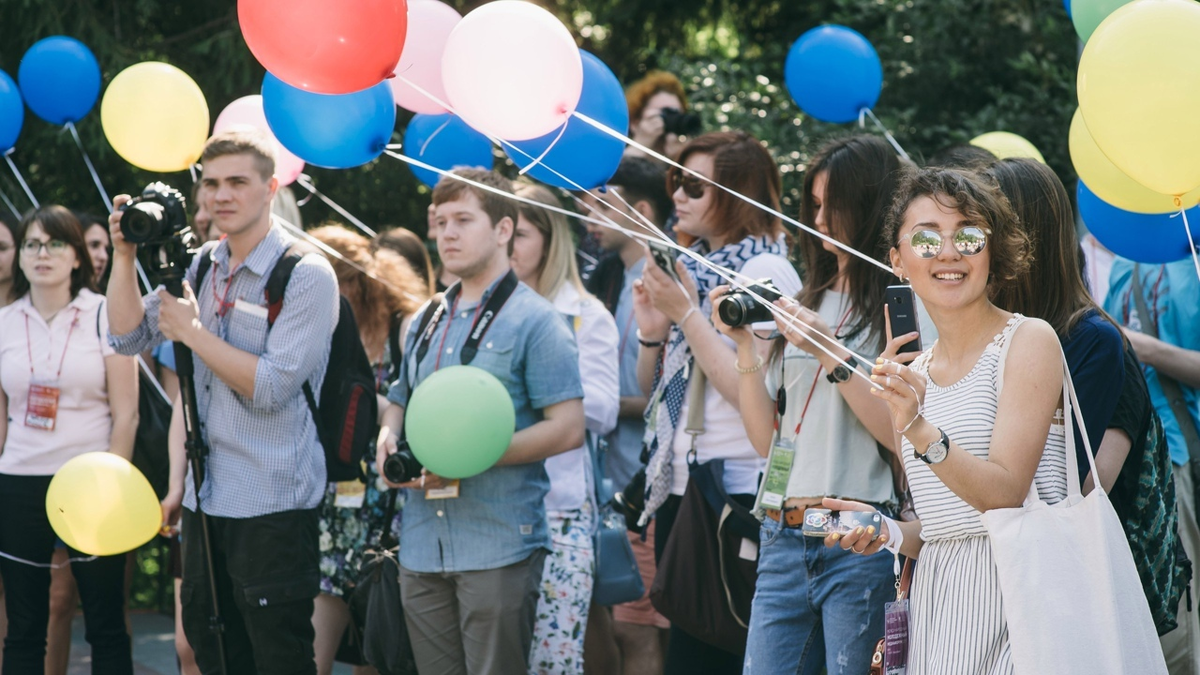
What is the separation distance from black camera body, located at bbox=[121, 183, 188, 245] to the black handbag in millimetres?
1183

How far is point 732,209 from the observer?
434 cm

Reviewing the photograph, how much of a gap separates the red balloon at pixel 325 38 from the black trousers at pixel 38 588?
268 centimetres

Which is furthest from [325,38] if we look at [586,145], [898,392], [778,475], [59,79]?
[59,79]

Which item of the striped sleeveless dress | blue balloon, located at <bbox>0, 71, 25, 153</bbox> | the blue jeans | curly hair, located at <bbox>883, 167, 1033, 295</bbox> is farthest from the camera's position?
blue balloon, located at <bbox>0, 71, 25, 153</bbox>

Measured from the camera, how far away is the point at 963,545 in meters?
2.60

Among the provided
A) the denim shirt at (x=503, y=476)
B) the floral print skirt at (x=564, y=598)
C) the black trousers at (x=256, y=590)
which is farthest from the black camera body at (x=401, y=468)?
the floral print skirt at (x=564, y=598)

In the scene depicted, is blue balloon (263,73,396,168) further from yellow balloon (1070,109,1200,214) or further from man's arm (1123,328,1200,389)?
man's arm (1123,328,1200,389)

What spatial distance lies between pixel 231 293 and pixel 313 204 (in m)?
4.66

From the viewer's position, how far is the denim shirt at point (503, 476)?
4.09 meters

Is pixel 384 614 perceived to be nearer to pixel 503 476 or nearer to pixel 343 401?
pixel 503 476

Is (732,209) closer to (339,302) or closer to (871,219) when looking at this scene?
(871,219)

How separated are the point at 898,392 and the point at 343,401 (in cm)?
257

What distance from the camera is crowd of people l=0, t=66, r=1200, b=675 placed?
8.62 ft

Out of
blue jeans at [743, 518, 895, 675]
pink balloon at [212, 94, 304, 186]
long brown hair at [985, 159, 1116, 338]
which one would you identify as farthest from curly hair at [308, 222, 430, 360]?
long brown hair at [985, 159, 1116, 338]
